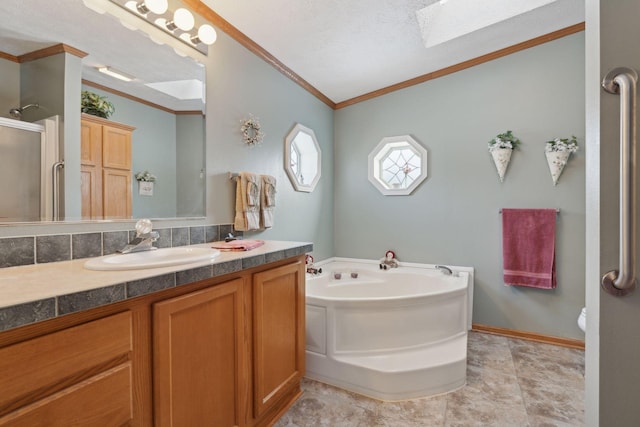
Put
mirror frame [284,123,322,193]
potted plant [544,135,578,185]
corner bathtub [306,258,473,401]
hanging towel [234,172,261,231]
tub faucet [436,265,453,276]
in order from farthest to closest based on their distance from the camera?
tub faucet [436,265,453,276] < mirror frame [284,123,322,193] < potted plant [544,135,578,185] < hanging towel [234,172,261,231] < corner bathtub [306,258,473,401]

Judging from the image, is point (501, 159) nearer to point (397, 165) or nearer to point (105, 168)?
point (397, 165)

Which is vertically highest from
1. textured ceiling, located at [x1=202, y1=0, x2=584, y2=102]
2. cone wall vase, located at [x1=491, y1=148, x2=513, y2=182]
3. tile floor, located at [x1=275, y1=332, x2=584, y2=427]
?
textured ceiling, located at [x1=202, y1=0, x2=584, y2=102]

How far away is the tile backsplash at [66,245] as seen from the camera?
1.12 meters

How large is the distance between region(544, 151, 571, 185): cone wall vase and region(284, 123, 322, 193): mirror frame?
6.86 ft

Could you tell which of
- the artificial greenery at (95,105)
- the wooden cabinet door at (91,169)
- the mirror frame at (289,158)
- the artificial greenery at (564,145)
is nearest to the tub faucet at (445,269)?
the artificial greenery at (564,145)

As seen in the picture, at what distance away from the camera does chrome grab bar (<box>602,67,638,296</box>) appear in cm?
71

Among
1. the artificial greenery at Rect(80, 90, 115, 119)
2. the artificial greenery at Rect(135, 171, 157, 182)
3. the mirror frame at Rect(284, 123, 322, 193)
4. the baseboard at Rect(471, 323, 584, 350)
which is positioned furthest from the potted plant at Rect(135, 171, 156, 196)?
the baseboard at Rect(471, 323, 584, 350)

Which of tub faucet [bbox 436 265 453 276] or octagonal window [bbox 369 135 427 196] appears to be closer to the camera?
tub faucet [bbox 436 265 453 276]

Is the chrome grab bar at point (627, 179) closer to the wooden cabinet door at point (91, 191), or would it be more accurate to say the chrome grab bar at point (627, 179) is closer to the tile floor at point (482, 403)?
the tile floor at point (482, 403)

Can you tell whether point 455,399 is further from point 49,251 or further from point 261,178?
point 49,251

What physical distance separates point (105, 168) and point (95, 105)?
0.29 meters

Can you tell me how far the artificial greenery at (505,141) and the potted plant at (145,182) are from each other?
9.19ft

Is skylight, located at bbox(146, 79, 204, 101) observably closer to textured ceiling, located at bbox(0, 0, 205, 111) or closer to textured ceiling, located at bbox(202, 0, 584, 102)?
textured ceiling, located at bbox(0, 0, 205, 111)

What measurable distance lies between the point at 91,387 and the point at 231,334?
0.55m
